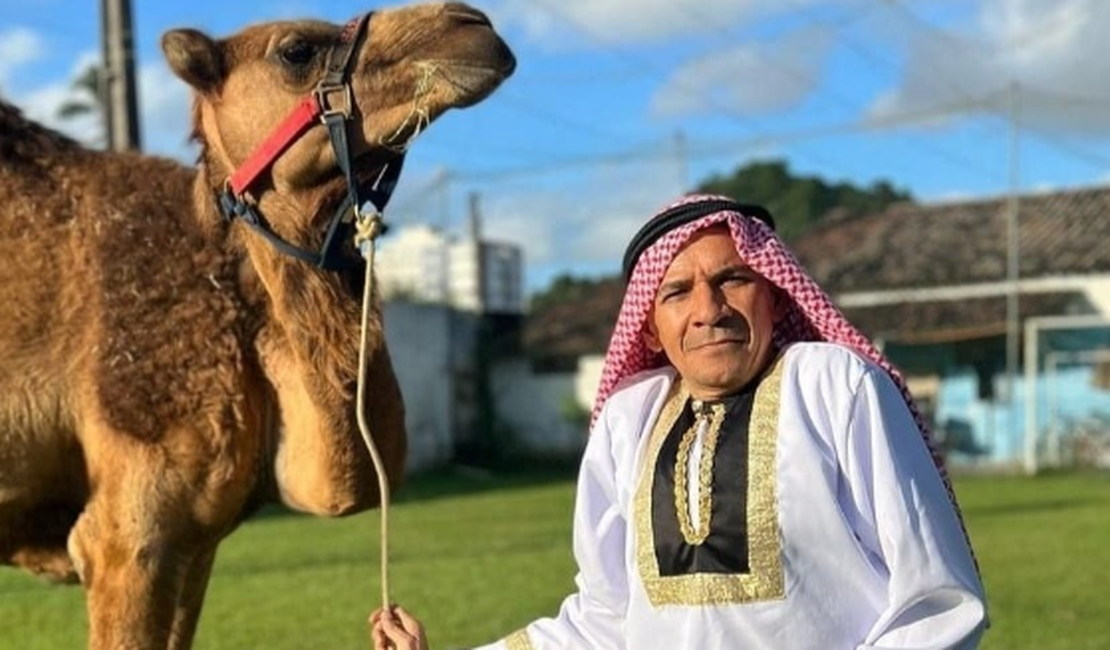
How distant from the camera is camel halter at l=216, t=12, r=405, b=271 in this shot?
350 centimetres

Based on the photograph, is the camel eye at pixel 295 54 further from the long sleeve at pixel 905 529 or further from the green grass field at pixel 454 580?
the green grass field at pixel 454 580

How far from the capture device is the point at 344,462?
352cm

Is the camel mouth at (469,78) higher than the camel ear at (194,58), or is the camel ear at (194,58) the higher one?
the camel ear at (194,58)

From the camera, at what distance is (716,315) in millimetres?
2875

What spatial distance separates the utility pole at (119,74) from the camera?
16797mm

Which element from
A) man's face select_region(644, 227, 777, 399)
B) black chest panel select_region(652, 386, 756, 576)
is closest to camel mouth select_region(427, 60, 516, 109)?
man's face select_region(644, 227, 777, 399)

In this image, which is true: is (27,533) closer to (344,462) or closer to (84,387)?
(84,387)

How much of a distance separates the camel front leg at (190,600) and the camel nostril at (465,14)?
4.44 feet

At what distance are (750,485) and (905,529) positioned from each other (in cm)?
31

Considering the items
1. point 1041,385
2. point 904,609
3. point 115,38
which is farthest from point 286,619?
point 1041,385

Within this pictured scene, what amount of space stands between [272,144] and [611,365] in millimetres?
951

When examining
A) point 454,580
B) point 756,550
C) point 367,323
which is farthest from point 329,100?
point 454,580

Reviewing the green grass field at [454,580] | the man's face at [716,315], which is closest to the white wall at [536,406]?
the green grass field at [454,580]

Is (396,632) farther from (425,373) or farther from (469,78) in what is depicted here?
(425,373)
